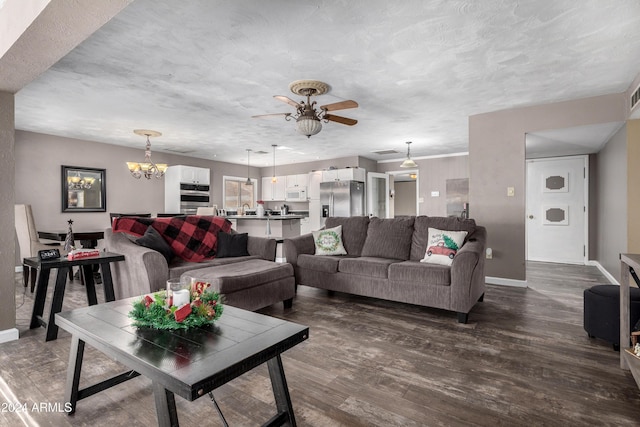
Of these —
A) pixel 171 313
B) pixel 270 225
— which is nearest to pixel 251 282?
pixel 171 313

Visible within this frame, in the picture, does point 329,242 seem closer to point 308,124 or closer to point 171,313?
point 308,124

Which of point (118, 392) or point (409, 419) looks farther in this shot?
point (118, 392)

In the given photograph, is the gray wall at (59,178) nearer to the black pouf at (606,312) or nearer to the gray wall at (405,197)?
the black pouf at (606,312)

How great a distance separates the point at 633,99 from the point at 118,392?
514 cm

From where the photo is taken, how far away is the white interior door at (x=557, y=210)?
5988 millimetres

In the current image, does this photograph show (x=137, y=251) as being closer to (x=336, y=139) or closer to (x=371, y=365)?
(x=371, y=365)

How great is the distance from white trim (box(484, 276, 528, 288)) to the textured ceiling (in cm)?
228

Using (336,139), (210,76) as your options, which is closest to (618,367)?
(210,76)

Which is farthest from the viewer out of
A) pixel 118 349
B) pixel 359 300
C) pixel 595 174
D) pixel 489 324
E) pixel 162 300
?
pixel 595 174

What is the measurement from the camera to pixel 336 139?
622cm

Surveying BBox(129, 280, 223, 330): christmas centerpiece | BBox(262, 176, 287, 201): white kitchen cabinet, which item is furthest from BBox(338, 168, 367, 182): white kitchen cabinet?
BBox(129, 280, 223, 330): christmas centerpiece

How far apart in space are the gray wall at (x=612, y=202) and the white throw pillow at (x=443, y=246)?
210cm

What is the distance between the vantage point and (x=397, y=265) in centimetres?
327

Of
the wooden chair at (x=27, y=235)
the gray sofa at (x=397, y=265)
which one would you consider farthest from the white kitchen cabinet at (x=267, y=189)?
the wooden chair at (x=27, y=235)
